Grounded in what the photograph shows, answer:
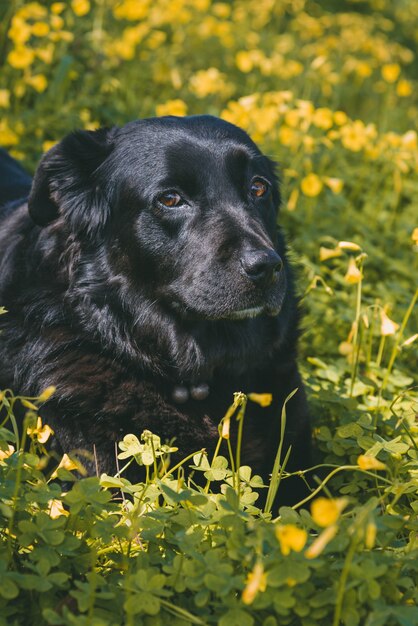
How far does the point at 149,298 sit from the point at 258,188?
63 cm

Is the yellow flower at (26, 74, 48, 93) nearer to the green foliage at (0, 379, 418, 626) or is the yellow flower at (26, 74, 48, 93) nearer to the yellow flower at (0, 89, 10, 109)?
the yellow flower at (0, 89, 10, 109)

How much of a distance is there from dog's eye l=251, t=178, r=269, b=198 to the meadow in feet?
1.13

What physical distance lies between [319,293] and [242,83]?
3564 mm

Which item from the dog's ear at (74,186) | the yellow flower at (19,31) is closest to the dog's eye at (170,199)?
the dog's ear at (74,186)

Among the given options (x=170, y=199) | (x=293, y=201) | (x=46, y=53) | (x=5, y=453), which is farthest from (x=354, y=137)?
(x=5, y=453)

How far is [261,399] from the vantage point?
2.06m

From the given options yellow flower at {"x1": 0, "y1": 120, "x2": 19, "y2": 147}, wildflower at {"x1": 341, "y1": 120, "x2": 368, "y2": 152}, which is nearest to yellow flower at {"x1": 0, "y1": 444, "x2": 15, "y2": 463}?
yellow flower at {"x1": 0, "y1": 120, "x2": 19, "y2": 147}

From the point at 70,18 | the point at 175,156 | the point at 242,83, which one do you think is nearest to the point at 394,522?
the point at 175,156

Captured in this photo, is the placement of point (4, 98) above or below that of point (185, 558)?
below

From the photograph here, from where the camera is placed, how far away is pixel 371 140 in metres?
5.45

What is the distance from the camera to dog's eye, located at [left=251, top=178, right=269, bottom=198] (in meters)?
3.26

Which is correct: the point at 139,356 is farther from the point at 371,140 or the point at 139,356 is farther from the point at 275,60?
the point at 275,60

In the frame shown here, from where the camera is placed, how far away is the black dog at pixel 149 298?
302cm

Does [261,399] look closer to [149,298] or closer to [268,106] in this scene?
[149,298]
